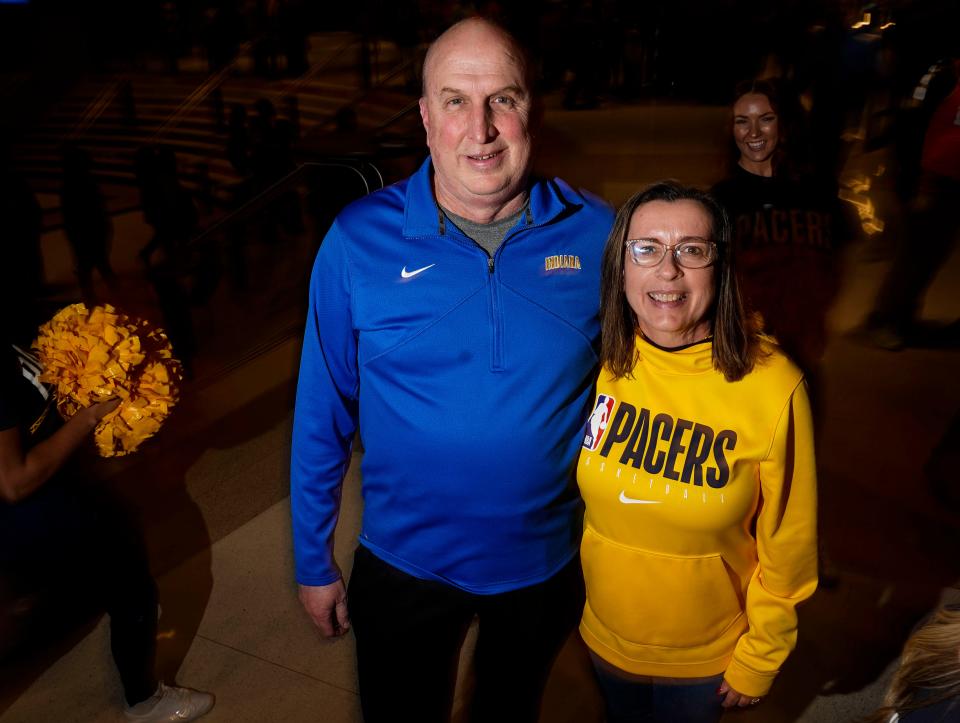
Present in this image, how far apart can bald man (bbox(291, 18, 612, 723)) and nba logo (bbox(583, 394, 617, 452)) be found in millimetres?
31

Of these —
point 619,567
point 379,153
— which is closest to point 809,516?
point 619,567

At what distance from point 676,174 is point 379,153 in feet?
18.7

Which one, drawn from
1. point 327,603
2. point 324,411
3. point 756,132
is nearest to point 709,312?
point 324,411

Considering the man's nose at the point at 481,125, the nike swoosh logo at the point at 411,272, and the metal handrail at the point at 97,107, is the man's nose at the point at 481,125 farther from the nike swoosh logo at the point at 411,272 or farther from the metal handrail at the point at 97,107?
the metal handrail at the point at 97,107

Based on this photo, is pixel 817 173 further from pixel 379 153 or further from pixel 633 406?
pixel 379 153

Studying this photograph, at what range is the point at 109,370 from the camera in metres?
2.12

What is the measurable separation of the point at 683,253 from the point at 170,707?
7.50ft

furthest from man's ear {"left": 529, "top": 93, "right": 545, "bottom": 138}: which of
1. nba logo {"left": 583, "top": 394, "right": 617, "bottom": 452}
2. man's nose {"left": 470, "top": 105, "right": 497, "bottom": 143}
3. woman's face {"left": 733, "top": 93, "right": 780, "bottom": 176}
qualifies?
woman's face {"left": 733, "top": 93, "right": 780, "bottom": 176}

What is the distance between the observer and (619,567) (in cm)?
170

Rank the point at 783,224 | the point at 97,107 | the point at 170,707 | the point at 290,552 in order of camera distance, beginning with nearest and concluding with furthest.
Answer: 1. the point at 170,707
2. the point at 783,224
3. the point at 290,552
4. the point at 97,107

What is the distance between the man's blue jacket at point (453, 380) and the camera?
1681 millimetres

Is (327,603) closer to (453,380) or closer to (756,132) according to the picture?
(453,380)

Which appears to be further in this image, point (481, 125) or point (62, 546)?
point (62, 546)

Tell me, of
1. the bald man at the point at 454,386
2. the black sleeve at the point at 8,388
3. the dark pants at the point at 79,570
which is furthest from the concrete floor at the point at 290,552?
the black sleeve at the point at 8,388
